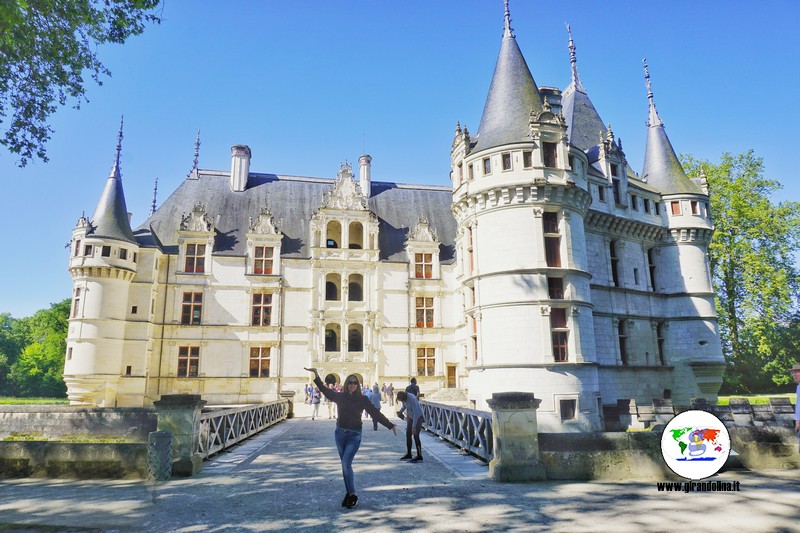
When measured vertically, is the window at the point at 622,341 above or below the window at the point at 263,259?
below

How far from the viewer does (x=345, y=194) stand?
31297 millimetres

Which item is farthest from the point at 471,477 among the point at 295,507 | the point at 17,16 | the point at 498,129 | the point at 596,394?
the point at 498,129

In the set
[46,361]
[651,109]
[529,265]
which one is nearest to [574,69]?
[651,109]

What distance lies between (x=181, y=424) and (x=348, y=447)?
3.94 metres

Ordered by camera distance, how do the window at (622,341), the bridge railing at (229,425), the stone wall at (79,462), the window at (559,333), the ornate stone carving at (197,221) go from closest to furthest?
the stone wall at (79,462) < the bridge railing at (229,425) < the window at (559,333) < the window at (622,341) < the ornate stone carving at (197,221)

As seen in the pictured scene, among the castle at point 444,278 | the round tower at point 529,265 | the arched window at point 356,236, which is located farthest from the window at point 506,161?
the arched window at point 356,236

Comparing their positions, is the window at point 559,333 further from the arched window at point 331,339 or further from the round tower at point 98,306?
the round tower at point 98,306

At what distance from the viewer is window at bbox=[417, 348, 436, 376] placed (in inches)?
1182

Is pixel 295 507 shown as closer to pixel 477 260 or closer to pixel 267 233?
pixel 477 260

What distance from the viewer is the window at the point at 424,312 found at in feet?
101

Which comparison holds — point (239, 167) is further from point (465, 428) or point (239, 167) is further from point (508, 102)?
point (465, 428)

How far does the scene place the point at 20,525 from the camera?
5359 millimetres

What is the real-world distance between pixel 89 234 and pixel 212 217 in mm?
6987

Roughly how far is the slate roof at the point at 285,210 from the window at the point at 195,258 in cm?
84
